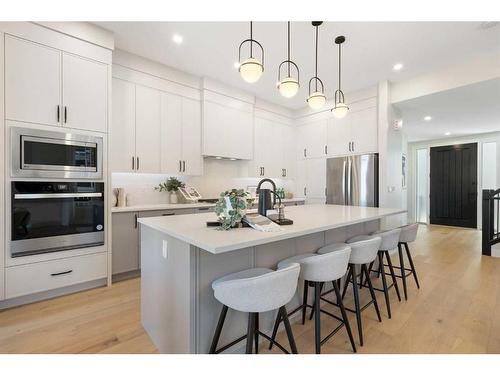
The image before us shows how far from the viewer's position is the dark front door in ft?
22.0

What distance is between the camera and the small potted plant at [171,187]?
384cm

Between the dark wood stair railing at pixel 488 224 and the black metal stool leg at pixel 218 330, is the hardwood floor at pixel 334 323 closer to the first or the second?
the black metal stool leg at pixel 218 330

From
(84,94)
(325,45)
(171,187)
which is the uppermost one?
(325,45)

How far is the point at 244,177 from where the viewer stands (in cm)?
499

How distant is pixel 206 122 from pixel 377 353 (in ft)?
11.8

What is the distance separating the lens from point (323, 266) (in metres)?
1.67

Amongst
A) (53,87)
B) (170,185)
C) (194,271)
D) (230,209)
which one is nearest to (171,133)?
(170,185)

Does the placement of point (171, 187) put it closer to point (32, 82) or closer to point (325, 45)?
point (32, 82)

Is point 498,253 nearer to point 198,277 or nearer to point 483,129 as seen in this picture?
point 483,129

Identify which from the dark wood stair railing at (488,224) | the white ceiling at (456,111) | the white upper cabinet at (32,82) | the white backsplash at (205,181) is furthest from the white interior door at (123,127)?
the dark wood stair railing at (488,224)

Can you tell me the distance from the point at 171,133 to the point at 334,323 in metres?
3.16

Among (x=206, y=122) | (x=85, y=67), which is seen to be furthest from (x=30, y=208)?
(x=206, y=122)

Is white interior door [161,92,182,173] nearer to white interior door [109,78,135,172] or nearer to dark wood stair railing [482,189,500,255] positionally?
white interior door [109,78,135,172]

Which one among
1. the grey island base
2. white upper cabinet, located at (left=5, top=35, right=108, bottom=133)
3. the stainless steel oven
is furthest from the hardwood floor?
white upper cabinet, located at (left=5, top=35, right=108, bottom=133)
